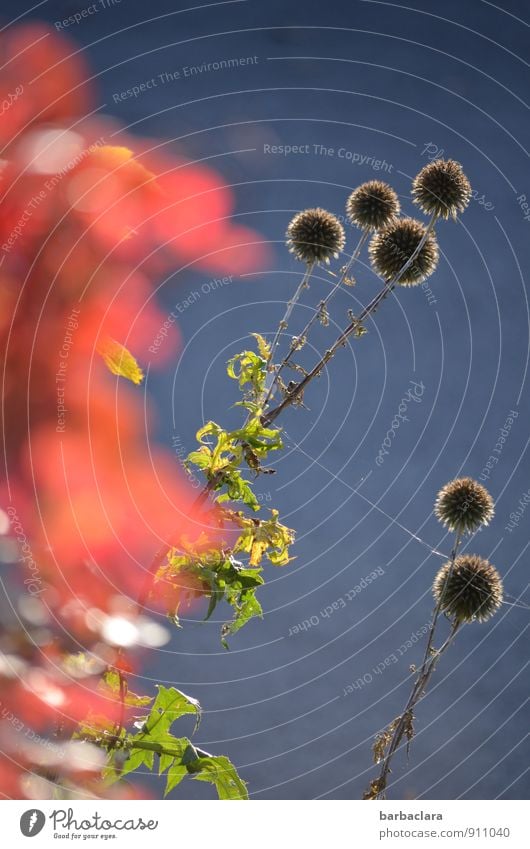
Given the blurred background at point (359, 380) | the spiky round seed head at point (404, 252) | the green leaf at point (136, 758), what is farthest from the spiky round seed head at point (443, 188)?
the blurred background at point (359, 380)

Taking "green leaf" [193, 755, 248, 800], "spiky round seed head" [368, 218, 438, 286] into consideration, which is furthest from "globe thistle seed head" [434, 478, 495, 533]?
"green leaf" [193, 755, 248, 800]

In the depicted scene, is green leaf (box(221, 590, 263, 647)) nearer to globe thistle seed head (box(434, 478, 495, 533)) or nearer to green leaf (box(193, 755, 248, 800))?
green leaf (box(193, 755, 248, 800))

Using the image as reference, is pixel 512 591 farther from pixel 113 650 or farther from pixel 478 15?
pixel 113 650

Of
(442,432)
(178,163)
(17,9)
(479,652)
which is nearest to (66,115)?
(17,9)

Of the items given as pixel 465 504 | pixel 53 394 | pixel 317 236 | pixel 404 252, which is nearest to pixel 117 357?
pixel 53 394

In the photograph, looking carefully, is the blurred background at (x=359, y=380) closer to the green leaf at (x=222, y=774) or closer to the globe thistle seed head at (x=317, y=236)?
the globe thistle seed head at (x=317, y=236)
